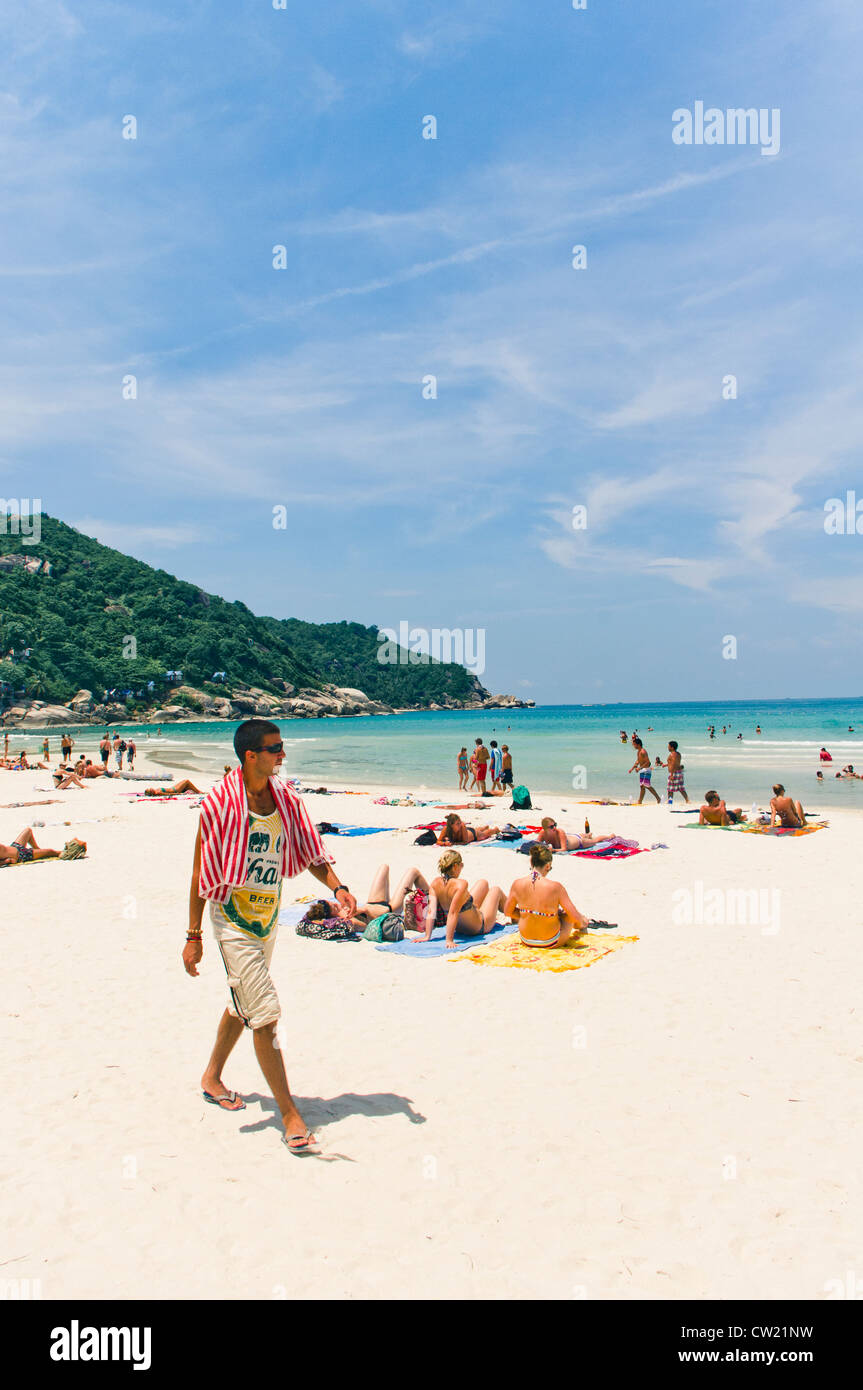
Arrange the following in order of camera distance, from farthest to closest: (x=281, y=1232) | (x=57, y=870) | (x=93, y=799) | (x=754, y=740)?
(x=754, y=740) → (x=93, y=799) → (x=57, y=870) → (x=281, y=1232)

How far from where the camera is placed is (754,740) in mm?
58688

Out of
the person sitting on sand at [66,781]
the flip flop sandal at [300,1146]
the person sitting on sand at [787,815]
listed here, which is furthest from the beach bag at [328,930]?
the person sitting on sand at [66,781]

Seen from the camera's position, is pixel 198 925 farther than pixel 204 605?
No

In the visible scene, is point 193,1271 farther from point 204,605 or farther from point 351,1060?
point 204,605

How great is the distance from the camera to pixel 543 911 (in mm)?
7441

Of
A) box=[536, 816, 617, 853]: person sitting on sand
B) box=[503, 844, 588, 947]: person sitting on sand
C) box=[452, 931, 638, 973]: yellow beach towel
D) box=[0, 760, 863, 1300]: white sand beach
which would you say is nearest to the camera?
box=[0, 760, 863, 1300]: white sand beach

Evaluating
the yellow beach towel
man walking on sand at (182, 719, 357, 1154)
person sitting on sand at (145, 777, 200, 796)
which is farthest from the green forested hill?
man walking on sand at (182, 719, 357, 1154)

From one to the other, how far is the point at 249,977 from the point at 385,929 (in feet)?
13.9

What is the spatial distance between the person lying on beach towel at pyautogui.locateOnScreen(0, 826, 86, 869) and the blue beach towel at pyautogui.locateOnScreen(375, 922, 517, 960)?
6.92m

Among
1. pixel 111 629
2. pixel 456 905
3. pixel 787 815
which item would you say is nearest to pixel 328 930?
pixel 456 905

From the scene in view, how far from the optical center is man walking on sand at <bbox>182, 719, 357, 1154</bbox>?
3.88 m

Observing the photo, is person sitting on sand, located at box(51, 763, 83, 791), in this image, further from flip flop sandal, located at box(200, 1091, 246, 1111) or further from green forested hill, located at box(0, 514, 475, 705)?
green forested hill, located at box(0, 514, 475, 705)

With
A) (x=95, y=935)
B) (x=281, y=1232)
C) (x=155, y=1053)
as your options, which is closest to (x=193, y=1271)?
(x=281, y=1232)
